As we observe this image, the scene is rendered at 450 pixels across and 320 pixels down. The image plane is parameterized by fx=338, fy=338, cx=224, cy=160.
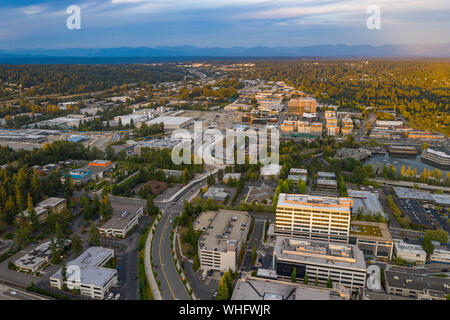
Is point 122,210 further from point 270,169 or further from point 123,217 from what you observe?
point 270,169

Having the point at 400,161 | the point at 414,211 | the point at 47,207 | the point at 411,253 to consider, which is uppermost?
the point at 400,161

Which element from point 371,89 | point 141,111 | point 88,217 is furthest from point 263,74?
point 88,217

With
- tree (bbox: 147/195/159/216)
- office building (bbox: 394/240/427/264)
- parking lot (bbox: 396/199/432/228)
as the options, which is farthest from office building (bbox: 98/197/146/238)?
parking lot (bbox: 396/199/432/228)

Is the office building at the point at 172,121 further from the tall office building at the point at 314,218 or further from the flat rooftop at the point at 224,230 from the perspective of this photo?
the tall office building at the point at 314,218

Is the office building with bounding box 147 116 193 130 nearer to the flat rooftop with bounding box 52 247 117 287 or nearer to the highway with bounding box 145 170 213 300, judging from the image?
the highway with bounding box 145 170 213 300

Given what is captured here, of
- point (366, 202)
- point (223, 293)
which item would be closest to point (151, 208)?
point (223, 293)

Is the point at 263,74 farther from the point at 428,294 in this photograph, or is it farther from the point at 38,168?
the point at 428,294
